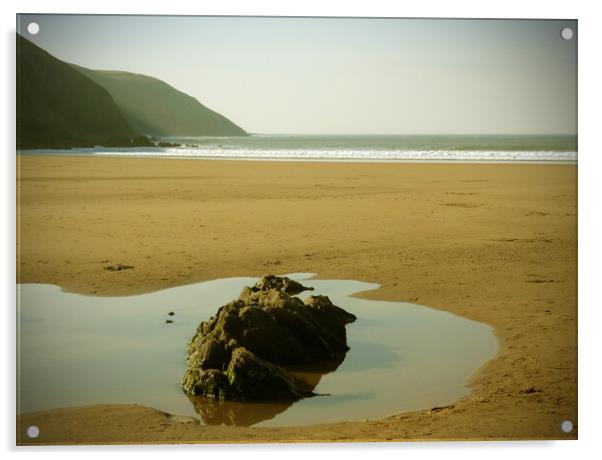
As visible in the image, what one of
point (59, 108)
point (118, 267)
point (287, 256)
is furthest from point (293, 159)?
point (59, 108)

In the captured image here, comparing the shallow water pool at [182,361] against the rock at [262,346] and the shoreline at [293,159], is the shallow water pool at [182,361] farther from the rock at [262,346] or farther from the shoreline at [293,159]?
the shoreline at [293,159]

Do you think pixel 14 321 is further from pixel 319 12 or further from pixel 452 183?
pixel 452 183

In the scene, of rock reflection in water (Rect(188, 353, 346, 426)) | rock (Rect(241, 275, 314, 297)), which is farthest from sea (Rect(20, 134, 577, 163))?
rock reflection in water (Rect(188, 353, 346, 426))

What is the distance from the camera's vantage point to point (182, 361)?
6066 millimetres

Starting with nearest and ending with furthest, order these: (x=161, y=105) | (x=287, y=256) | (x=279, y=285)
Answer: (x=161, y=105), (x=279, y=285), (x=287, y=256)

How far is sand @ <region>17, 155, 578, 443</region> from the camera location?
5.62m

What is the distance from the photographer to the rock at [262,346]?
5.53 metres

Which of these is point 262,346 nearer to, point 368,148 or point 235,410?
point 235,410

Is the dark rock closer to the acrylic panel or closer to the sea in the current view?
the acrylic panel

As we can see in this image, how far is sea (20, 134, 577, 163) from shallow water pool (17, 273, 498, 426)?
1340mm

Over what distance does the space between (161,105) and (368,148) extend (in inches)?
80.7

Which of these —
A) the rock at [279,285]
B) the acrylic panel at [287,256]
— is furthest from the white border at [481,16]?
the rock at [279,285]

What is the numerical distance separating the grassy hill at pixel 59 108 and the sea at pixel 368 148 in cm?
11

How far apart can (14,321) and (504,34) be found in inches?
162
